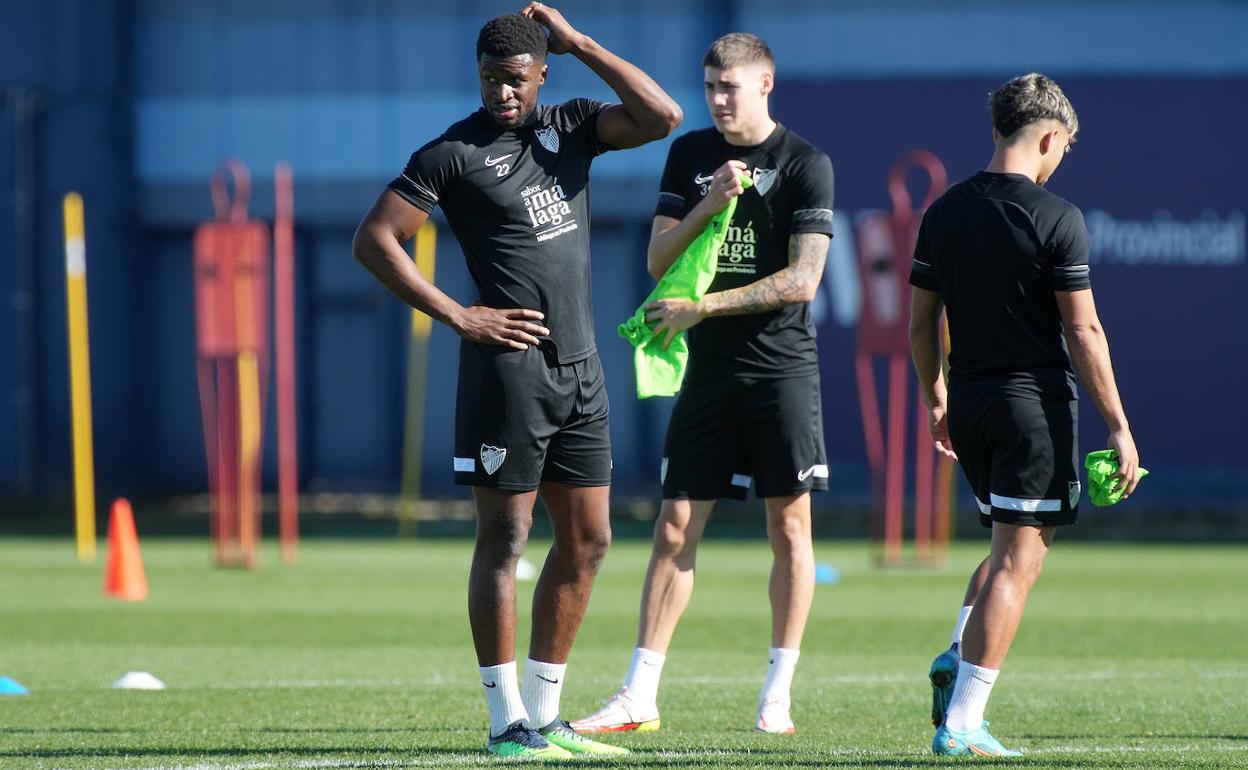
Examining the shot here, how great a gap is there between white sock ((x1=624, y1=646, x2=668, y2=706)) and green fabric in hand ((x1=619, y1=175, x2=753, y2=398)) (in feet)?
2.87

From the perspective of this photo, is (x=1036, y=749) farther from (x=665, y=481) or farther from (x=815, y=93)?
(x=815, y=93)

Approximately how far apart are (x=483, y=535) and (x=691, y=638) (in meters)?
4.34

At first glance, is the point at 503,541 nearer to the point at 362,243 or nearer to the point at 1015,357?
the point at 362,243

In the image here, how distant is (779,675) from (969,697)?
3.50 feet

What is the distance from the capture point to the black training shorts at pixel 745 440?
6426 mm

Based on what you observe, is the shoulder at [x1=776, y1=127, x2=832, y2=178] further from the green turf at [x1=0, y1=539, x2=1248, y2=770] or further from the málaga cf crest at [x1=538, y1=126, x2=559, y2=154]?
the green turf at [x1=0, y1=539, x2=1248, y2=770]

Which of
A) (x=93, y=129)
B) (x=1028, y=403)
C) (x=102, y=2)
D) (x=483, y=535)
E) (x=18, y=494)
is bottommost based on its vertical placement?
(x=18, y=494)

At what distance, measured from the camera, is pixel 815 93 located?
805 inches

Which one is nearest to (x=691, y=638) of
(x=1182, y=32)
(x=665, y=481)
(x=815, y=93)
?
(x=665, y=481)

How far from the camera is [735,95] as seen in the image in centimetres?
634

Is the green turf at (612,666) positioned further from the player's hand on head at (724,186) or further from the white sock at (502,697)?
the player's hand on head at (724,186)

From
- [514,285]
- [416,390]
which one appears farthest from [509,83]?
[416,390]

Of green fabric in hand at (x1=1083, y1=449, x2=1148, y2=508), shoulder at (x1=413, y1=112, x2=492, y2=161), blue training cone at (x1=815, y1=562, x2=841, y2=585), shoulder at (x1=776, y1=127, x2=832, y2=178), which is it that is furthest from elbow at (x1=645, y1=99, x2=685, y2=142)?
blue training cone at (x1=815, y1=562, x2=841, y2=585)

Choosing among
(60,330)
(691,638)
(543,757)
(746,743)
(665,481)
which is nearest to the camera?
(543,757)
